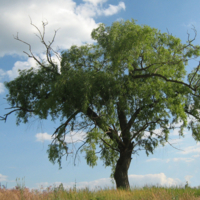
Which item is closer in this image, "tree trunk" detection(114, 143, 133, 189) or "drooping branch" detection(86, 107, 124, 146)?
"drooping branch" detection(86, 107, 124, 146)

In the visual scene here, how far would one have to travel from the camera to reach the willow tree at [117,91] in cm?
1252

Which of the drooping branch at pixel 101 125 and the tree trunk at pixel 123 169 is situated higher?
the drooping branch at pixel 101 125

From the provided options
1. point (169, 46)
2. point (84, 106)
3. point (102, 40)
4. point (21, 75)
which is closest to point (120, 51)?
point (102, 40)

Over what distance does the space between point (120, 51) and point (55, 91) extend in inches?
152

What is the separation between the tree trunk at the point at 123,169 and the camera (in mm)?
13766

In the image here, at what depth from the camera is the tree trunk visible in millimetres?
13766

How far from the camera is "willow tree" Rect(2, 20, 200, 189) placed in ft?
41.1

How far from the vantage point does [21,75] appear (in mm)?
15516

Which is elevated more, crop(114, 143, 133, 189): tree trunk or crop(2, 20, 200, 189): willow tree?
crop(2, 20, 200, 189): willow tree

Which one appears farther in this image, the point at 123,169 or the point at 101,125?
the point at 123,169

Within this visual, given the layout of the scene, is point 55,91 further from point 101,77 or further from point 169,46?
point 169,46

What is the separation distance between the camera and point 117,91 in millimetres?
12883

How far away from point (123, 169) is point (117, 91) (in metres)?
4.57

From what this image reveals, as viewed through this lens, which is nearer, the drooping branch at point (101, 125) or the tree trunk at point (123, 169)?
the drooping branch at point (101, 125)
